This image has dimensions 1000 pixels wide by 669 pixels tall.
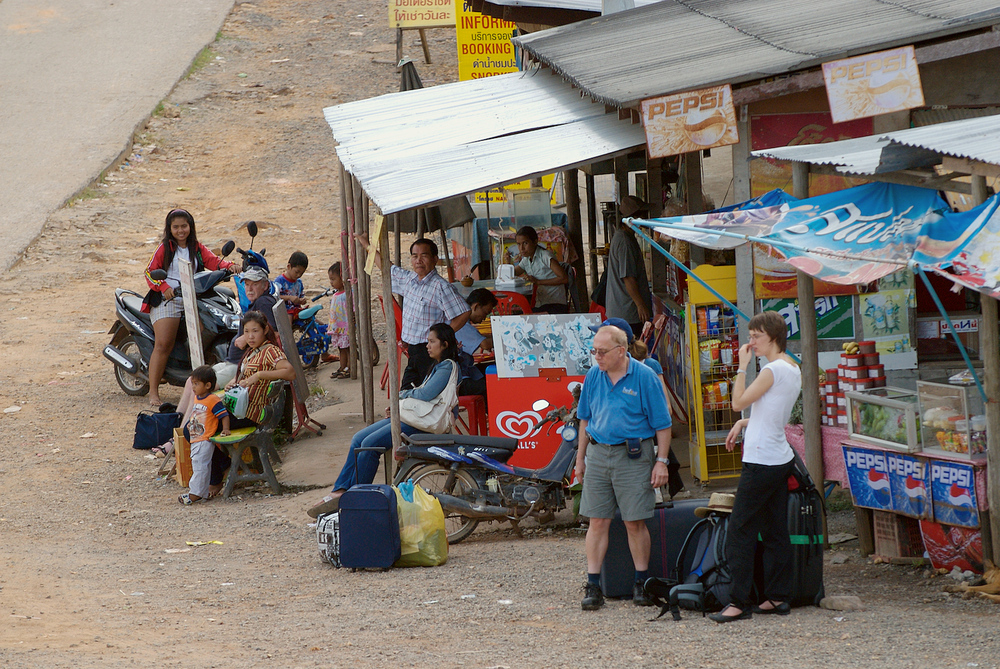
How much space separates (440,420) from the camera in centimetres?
780

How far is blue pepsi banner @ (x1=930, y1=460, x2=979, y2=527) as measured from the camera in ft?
19.1

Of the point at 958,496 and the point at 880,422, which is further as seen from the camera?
the point at 880,422

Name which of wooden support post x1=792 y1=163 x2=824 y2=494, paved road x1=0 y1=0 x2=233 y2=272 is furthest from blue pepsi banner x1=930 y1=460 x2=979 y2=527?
paved road x1=0 y1=0 x2=233 y2=272

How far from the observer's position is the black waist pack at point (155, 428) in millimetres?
10203

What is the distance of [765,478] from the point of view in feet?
17.7

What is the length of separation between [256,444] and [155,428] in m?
1.63

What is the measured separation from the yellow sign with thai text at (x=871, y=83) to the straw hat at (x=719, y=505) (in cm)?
291

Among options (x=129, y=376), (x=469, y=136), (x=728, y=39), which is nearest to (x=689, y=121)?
(x=728, y=39)

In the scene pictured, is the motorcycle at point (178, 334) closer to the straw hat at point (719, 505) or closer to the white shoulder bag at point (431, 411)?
the white shoulder bag at point (431, 411)

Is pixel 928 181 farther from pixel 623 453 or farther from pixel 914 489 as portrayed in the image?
pixel 623 453

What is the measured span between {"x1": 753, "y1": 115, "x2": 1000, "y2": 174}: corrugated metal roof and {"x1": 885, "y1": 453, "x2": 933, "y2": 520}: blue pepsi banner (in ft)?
5.35

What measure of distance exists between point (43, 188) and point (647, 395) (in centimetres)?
1792

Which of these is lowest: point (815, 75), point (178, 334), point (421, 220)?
point (178, 334)

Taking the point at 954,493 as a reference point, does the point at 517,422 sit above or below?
above
